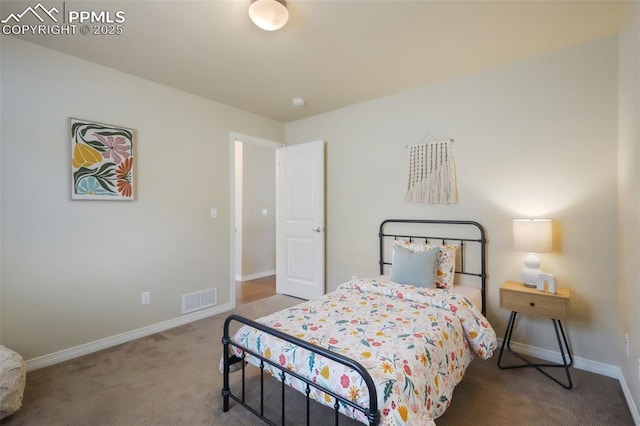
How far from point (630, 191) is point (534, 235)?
61 centimetres

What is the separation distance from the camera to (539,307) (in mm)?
2240

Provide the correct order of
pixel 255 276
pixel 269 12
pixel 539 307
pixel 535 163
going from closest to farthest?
pixel 269 12 < pixel 539 307 < pixel 535 163 < pixel 255 276

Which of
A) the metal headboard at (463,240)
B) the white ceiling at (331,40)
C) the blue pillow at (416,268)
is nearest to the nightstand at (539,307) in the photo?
the metal headboard at (463,240)

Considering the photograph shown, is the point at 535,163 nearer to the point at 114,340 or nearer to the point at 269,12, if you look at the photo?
the point at 269,12

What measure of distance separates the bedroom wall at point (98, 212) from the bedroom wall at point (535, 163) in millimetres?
2038

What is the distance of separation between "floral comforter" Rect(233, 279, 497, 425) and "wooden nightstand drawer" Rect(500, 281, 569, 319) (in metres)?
0.44

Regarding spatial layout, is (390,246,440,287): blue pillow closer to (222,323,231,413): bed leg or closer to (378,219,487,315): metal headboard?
(378,219,487,315): metal headboard

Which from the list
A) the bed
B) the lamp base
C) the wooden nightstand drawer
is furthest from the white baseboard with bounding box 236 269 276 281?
the lamp base

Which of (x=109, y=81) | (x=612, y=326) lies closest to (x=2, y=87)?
(x=109, y=81)

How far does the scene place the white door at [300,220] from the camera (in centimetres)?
394

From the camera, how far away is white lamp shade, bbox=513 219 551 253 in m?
2.27

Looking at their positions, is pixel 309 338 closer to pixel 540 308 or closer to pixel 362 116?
pixel 540 308

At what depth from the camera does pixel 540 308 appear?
2236 millimetres
